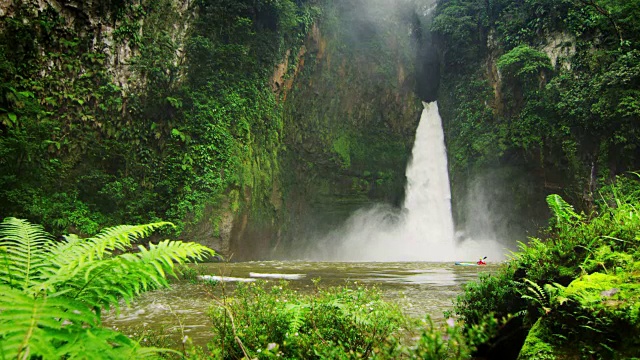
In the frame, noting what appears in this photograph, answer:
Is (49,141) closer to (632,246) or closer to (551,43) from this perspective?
(632,246)

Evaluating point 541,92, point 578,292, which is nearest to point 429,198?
point 541,92

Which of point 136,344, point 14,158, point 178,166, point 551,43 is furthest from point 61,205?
point 551,43

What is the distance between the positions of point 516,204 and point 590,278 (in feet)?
69.9

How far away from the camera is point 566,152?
18.5m

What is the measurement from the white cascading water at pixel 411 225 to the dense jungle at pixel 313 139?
2.52 feet

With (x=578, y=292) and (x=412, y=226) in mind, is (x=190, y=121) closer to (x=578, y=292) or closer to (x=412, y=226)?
(x=412, y=226)

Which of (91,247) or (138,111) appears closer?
(91,247)

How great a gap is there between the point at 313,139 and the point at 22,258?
21.9m

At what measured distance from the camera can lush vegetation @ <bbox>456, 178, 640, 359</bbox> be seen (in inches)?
77.5

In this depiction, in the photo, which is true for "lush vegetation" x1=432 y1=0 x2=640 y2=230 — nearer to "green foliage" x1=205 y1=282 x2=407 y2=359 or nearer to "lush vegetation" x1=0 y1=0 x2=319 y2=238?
"lush vegetation" x1=0 y1=0 x2=319 y2=238

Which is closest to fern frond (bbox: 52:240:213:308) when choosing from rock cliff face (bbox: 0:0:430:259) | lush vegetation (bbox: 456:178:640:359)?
lush vegetation (bbox: 456:178:640:359)

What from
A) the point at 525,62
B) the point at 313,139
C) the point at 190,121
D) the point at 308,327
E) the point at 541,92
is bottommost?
the point at 308,327

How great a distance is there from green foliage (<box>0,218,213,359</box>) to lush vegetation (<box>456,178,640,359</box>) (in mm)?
1590

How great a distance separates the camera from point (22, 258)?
1.85 m
